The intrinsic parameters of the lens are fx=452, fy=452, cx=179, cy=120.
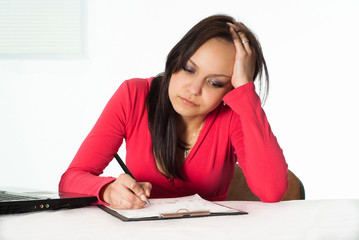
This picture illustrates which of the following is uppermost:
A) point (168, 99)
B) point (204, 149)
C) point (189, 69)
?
point (189, 69)

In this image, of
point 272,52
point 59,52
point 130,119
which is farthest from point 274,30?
point 130,119

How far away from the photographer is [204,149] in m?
1.49

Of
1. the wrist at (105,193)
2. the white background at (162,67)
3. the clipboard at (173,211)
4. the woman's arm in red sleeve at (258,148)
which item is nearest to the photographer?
the clipboard at (173,211)

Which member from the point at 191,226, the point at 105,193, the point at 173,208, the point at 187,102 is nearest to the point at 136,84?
the point at 187,102

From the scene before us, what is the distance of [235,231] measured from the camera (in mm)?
791

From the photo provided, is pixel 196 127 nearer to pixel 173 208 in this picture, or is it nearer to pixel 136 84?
pixel 136 84

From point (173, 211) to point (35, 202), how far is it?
0.94ft

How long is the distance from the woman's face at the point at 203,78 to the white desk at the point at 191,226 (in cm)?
45

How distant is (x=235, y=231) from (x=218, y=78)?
0.63 m

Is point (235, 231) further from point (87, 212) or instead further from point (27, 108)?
point (27, 108)

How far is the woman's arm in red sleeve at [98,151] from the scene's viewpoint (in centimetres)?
117

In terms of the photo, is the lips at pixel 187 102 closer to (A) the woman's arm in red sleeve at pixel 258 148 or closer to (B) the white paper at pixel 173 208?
(A) the woman's arm in red sleeve at pixel 258 148

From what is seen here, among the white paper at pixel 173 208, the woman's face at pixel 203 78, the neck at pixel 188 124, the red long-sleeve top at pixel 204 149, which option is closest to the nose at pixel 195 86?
the woman's face at pixel 203 78

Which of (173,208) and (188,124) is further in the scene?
(188,124)
